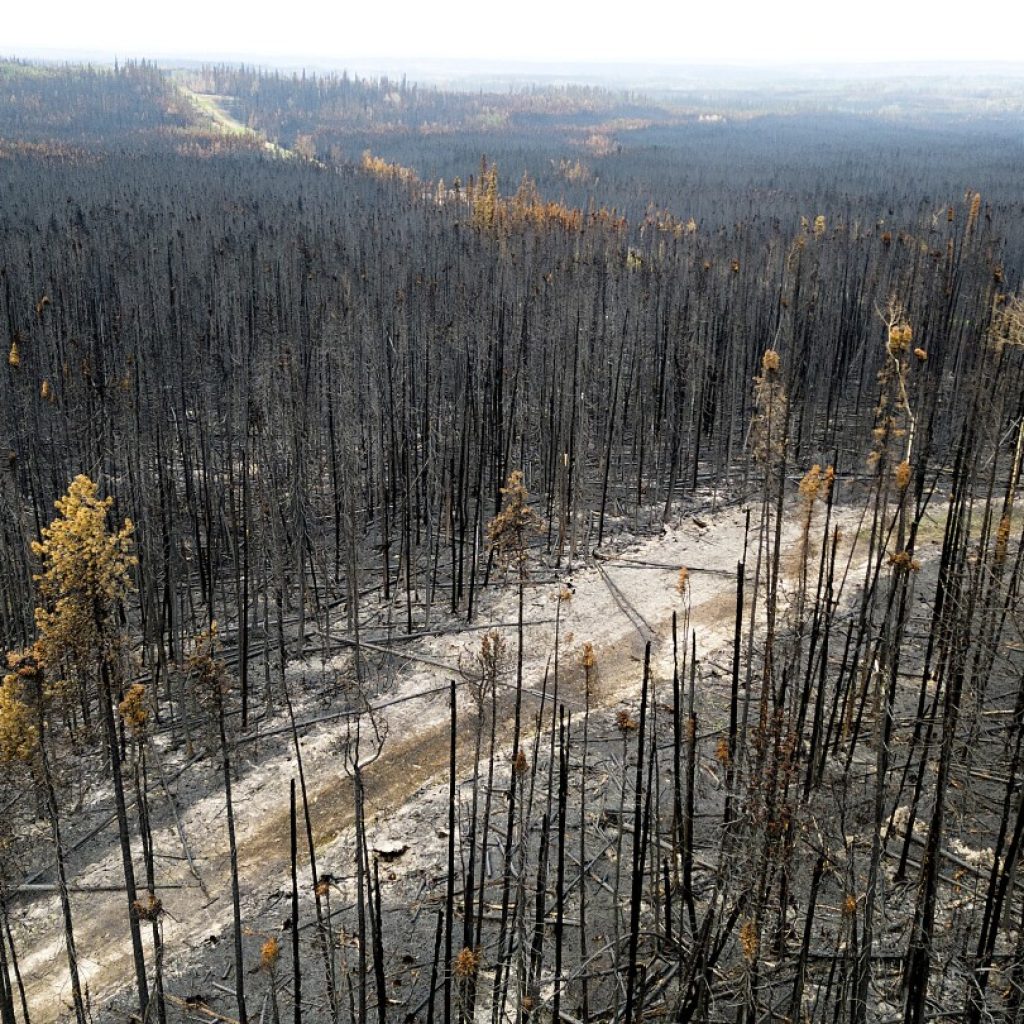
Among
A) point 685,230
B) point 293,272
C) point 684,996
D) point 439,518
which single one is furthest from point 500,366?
point 685,230

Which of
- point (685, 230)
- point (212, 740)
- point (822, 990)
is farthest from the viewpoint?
point (685, 230)

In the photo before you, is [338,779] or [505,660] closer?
[338,779]

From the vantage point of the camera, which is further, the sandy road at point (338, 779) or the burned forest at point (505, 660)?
the sandy road at point (338, 779)

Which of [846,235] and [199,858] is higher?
[846,235]

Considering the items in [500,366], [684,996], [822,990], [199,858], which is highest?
[500,366]

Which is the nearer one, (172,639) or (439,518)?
(172,639)

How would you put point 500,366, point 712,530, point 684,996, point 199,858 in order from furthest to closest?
point 500,366 < point 712,530 < point 199,858 < point 684,996

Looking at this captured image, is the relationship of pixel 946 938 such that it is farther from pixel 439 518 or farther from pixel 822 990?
pixel 439 518

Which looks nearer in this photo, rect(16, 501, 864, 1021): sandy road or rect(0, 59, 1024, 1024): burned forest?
rect(0, 59, 1024, 1024): burned forest
